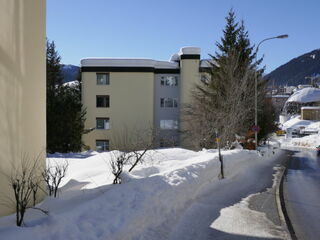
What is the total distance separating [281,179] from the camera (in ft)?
46.7

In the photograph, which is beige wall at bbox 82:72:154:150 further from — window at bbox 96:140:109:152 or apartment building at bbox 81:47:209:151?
window at bbox 96:140:109:152

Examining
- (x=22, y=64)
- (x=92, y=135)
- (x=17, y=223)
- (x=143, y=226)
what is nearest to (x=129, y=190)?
(x=143, y=226)

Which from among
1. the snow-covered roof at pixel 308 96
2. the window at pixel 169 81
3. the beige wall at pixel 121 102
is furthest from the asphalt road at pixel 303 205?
the snow-covered roof at pixel 308 96

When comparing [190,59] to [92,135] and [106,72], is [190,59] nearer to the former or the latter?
[106,72]

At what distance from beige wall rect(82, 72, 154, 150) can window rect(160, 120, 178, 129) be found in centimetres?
176

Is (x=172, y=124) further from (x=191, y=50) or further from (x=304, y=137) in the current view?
(x=304, y=137)

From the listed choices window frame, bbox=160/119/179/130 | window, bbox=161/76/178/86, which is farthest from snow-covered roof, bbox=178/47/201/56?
window frame, bbox=160/119/179/130

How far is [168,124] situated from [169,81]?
16.2 ft

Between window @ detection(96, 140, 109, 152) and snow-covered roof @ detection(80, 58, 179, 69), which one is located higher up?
snow-covered roof @ detection(80, 58, 179, 69)

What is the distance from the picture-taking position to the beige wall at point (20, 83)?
6211 millimetres

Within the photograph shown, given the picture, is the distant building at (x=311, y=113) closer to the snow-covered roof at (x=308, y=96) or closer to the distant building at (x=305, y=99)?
the distant building at (x=305, y=99)

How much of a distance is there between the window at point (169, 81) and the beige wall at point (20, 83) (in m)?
29.3

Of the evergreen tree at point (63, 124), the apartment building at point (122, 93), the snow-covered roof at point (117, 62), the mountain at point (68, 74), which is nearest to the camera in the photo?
the evergreen tree at point (63, 124)

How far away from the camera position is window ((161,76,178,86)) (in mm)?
37781
